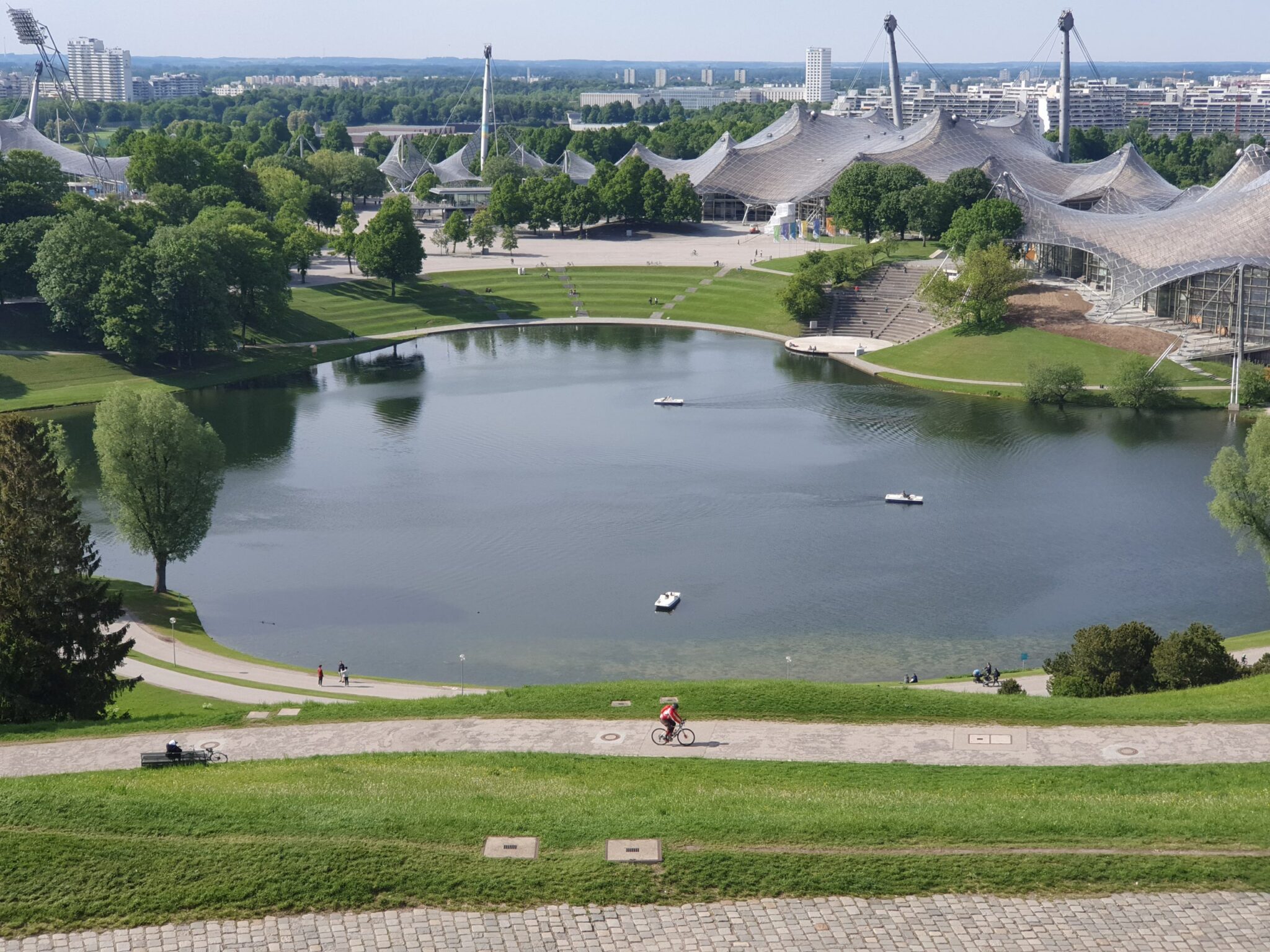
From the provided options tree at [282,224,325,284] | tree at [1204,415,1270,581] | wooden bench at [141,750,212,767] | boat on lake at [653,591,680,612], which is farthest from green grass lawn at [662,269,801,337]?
wooden bench at [141,750,212,767]

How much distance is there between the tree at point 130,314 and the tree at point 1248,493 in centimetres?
6350

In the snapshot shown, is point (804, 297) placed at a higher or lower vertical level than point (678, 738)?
higher

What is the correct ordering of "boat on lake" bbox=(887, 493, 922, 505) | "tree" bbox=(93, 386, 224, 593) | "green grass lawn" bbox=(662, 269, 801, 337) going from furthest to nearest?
1. "green grass lawn" bbox=(662, 269, 801, 337)
2. "boat on lake" bbox=(887, 493, 922, 505)
3. "tree" bbox=(93, 386, 224, 593)

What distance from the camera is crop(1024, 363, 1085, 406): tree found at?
267 ft

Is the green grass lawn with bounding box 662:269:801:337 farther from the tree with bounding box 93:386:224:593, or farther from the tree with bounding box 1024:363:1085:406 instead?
the tree with bounding box 93:386:224:593

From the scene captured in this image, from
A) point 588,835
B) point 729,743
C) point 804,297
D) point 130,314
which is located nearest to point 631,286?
point 804,297

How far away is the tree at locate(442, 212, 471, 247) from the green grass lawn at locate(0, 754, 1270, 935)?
10304 centimetres

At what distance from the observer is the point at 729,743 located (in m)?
30.1

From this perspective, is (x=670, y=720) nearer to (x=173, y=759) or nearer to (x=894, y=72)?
(x=173, y=759)

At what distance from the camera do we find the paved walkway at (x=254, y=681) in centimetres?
4072

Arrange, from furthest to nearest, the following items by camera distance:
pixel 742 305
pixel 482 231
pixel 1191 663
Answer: pixel 482 231
pixel 742 305
pixel 1191 663

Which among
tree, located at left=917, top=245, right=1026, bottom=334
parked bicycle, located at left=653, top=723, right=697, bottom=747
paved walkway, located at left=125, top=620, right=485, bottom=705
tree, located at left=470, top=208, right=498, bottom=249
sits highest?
tree, located at left=470, top=208, right=498, bottom=249

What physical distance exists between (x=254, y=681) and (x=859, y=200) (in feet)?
283

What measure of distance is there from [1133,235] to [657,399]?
3513 cm
